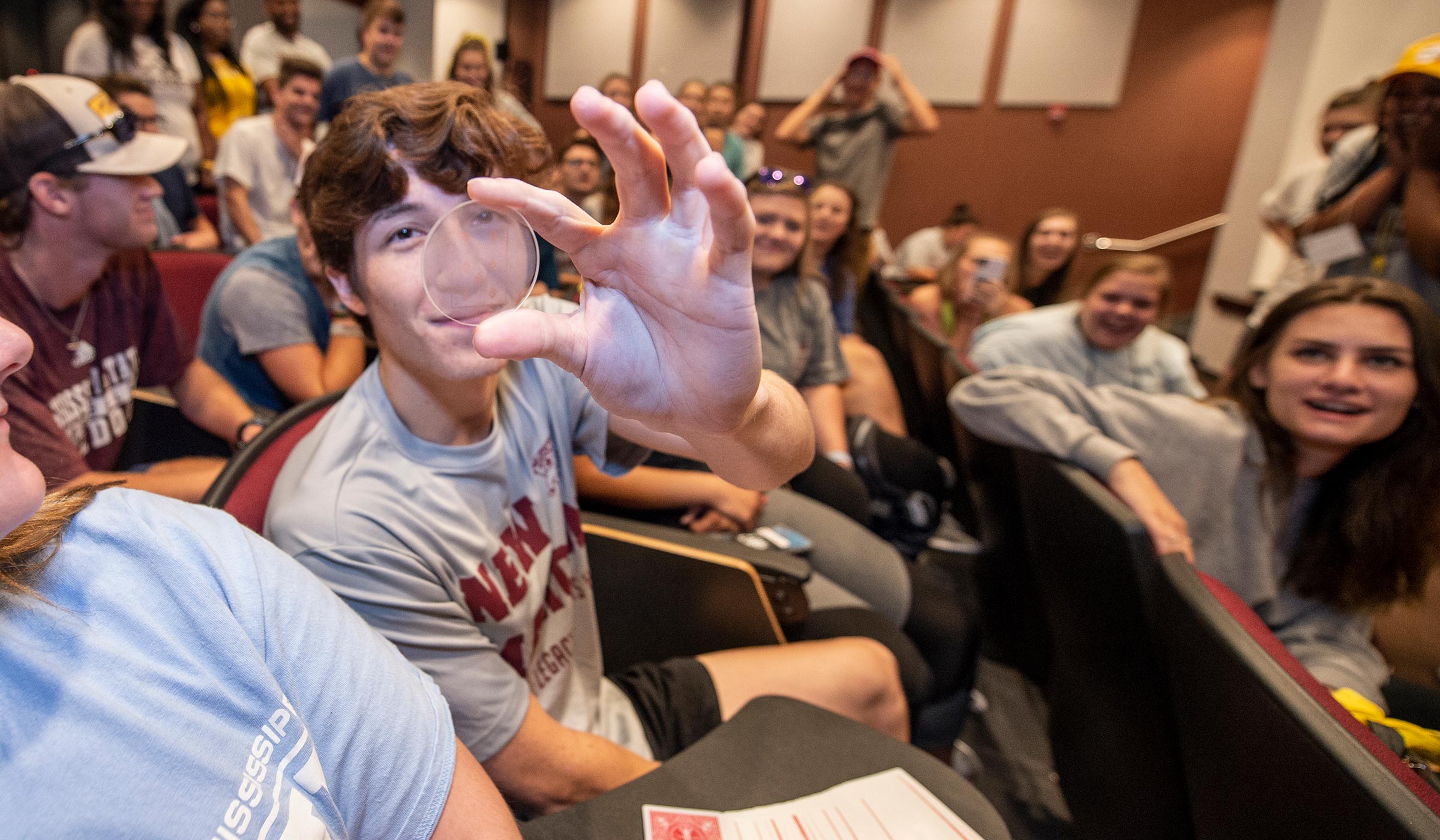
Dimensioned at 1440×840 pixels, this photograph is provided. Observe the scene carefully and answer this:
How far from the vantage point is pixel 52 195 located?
1.35 m

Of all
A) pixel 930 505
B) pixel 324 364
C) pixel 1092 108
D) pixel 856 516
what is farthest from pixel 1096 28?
pixel 324 364

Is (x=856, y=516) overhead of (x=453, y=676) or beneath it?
beneath

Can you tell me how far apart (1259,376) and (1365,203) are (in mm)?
1432

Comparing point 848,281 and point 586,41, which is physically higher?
point 586,41

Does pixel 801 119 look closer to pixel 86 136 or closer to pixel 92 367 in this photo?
pixel 86 136

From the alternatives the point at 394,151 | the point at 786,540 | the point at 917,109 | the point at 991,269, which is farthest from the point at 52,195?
Answer: the point at 917,109

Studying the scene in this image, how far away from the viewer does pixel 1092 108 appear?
6.02 meters

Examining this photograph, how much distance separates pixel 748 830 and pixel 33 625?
0.64m

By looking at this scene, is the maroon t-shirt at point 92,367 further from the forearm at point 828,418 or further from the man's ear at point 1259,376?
the man's ear at point 1259,376

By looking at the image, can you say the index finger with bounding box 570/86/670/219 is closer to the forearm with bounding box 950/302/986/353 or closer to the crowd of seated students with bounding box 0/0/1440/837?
the crowd of seated students with bounding box 0/0/1440/837

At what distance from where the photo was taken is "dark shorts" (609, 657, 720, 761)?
3.55ft

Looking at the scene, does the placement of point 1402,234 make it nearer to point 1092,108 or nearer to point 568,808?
point 568,808

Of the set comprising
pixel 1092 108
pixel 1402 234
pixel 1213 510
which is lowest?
pixel 1213 510

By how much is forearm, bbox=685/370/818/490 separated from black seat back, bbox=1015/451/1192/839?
1.59 ft
